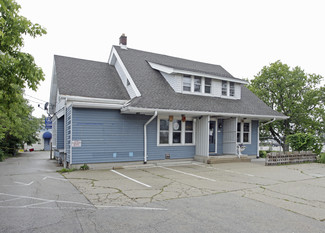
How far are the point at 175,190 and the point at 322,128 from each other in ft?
82.0

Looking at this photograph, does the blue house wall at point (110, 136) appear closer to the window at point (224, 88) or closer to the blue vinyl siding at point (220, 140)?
the blue vinyl siding at point (220, 140)

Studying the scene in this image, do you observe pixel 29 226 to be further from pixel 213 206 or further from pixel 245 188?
pixel 245 188

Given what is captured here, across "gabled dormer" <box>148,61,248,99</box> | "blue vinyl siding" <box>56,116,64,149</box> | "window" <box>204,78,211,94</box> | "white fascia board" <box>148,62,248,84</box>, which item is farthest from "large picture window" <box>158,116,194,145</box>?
"blue vinyl siding" <box>56,116,64,149</box>

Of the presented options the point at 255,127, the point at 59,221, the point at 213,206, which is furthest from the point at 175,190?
the point at 255,127

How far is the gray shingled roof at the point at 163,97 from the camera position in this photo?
12974 mm

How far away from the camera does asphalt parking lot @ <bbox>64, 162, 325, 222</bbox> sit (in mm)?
→ 6461

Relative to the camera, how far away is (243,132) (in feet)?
55.3

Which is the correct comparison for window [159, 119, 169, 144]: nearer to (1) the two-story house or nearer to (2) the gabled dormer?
(1) the two-story house

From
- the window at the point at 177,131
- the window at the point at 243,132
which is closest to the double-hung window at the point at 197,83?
the window at the point at 177,131

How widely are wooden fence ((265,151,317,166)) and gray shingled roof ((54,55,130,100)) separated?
8374 mm

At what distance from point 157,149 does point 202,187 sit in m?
5.60

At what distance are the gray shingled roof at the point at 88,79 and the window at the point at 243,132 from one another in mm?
7780

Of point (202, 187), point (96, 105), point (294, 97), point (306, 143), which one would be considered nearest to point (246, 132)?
point (306, 143)

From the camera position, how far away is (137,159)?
42.5 feet
